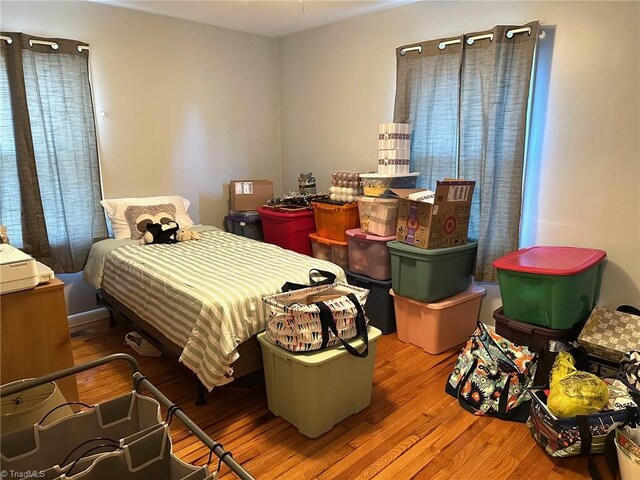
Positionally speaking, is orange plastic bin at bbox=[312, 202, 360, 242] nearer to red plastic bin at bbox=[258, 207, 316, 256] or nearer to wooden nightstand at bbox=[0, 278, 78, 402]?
red plastic bin at bbox=[258, 207, 316, 256]

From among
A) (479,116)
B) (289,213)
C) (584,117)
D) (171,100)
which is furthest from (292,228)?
(584,117)

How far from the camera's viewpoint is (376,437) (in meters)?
2.08

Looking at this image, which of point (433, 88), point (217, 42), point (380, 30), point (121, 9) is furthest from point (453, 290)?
point (121, 9)

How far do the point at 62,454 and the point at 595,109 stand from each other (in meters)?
2.94

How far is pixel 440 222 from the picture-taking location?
2777mm

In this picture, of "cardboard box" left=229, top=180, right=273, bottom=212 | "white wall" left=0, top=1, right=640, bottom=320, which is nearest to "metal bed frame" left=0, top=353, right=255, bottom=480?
"white wall" left=0, top=1, right=640, bottom=320

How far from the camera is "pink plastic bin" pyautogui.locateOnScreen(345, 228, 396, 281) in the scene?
3062 millimetres

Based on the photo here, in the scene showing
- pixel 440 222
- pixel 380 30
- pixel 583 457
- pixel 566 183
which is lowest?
pixel 583 457

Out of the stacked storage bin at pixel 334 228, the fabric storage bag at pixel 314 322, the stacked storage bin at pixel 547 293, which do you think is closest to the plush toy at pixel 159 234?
the stacked storage bin at pixel 334 228

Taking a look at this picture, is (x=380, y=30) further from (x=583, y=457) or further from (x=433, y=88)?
(x=583, y=457)

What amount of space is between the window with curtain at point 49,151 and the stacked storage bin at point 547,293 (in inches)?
115

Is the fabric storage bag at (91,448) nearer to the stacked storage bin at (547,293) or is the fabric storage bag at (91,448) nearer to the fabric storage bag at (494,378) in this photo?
the fabric storage bag at (494,378)

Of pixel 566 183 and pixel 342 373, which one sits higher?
pixel 566 183

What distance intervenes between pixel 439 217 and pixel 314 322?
3.95 ft
